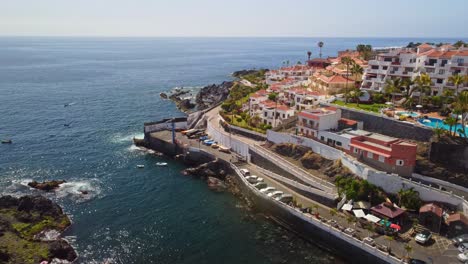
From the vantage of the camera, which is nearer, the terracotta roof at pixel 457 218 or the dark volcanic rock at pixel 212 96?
the terracotta roof at pixel 457 218

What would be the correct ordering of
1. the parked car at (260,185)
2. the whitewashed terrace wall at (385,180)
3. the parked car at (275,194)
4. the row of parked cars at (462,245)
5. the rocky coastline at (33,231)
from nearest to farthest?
the row of parked cars at (462,245)
the rocky coastline at (33,231)
the whitewashed terrace wall at (385,180)
the parked car at (275,194)
the parked car at (260,185)

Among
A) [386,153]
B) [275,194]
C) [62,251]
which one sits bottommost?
[62,251]

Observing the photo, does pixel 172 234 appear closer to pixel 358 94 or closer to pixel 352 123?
pixel 352 123

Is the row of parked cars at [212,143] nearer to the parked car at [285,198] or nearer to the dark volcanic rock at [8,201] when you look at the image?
Result: the parked car at [285,198]

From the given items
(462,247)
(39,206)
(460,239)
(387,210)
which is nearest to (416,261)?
(462,247)

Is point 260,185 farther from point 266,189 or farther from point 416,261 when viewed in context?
point 416,261

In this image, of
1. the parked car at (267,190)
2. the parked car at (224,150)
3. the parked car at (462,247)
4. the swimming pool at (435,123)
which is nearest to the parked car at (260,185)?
the parked car at (267,190)
